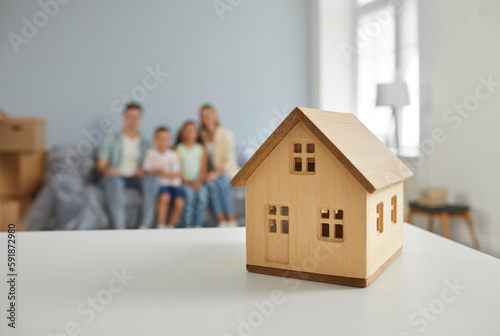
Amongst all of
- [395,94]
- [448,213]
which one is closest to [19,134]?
[395,94]

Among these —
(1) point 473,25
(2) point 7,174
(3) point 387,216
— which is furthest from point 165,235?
(2) point 7,174

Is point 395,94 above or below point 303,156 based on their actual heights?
above

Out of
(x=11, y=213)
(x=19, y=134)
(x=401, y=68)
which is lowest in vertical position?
(x=11, y=213)

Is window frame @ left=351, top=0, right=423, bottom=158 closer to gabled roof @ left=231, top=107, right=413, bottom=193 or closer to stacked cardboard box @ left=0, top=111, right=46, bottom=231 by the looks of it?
stacked cardboard box @ left=0, top=111, right=46, bottom=231

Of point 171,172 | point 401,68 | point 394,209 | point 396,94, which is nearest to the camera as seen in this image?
point 394,209

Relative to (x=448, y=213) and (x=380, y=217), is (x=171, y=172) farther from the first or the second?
(x=380, y=217)

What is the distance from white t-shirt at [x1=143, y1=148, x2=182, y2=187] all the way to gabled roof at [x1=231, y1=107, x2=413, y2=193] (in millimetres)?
3563

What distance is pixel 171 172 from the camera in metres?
4.34

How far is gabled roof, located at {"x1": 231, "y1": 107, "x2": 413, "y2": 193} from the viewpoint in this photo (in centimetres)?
68

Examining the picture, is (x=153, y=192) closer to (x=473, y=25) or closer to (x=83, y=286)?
(x=473, y=25)

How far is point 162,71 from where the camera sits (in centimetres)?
519

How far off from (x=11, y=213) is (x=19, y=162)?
539 millimetres

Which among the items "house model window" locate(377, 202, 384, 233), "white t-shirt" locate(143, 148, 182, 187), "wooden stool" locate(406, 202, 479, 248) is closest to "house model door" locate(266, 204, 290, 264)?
"house model window" locate(377, 202, 384, 233)

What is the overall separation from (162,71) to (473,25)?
3174mm
